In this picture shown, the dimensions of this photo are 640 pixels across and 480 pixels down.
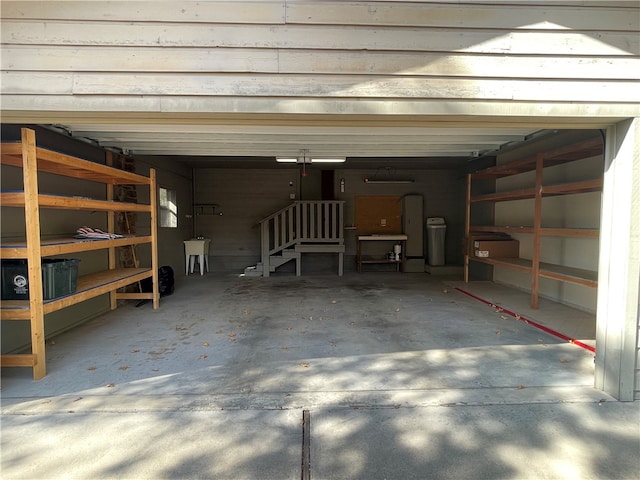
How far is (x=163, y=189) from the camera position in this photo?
7.47m

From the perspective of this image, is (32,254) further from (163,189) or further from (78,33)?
(163,189)

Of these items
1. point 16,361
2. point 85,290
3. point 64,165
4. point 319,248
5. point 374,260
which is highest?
point 64,165

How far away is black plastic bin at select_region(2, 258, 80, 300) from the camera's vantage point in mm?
2873

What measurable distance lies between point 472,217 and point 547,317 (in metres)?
3.80

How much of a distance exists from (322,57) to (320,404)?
7.82ft

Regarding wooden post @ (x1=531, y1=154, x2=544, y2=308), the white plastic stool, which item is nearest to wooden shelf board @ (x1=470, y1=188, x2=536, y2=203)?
wooden post @ (x1=531, y1=154, x2=544, y2=308)

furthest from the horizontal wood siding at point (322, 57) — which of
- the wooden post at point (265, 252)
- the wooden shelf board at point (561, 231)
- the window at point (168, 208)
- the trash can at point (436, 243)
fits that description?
the trash can at point (436, 243)

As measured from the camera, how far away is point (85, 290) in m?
3.48

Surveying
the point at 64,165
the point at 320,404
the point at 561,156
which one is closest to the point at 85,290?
the point at 64,165

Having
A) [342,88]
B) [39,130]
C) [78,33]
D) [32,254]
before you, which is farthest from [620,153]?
[39,130]

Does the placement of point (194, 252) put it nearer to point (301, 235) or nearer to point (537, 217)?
point (301, 235)

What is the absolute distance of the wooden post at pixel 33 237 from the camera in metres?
2.71

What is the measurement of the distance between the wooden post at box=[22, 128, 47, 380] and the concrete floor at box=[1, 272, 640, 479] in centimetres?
47

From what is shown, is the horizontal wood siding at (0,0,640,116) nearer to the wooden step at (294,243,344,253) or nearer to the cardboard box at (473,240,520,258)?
the cardboard box at (473,240,520,258)
